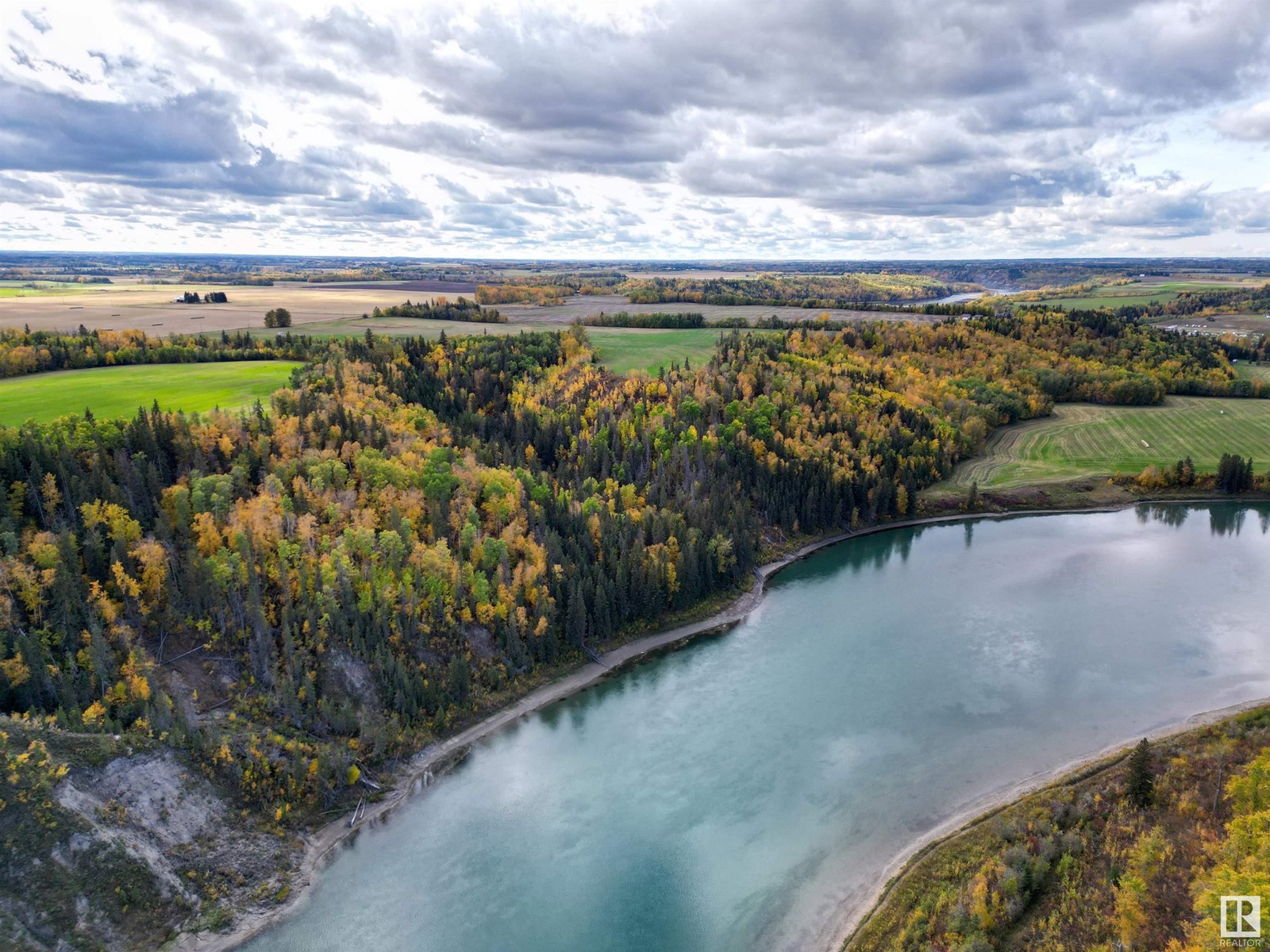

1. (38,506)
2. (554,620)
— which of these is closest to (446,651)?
(554,620)

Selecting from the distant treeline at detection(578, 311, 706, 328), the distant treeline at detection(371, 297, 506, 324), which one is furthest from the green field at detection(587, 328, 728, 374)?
the distant treeline at detection(371, 297, 506, 324)

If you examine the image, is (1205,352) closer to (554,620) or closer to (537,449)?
(537,449)

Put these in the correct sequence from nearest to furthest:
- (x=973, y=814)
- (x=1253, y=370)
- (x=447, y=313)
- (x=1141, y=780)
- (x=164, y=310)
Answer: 1. (x=1141, y=780)
2. (x=973, y=814)
3. (x=164, y=310)
4. (x=1253, y=370)
5. (x=447, y=313)

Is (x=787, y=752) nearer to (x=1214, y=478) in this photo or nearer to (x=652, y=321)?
(x=1214, y=478)

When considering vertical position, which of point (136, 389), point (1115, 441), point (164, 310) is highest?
point (164, 310)

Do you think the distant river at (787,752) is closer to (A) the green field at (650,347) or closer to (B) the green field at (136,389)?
(B) the green field at (136,389)

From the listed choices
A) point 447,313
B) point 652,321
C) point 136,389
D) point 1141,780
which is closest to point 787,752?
point 1141,780
